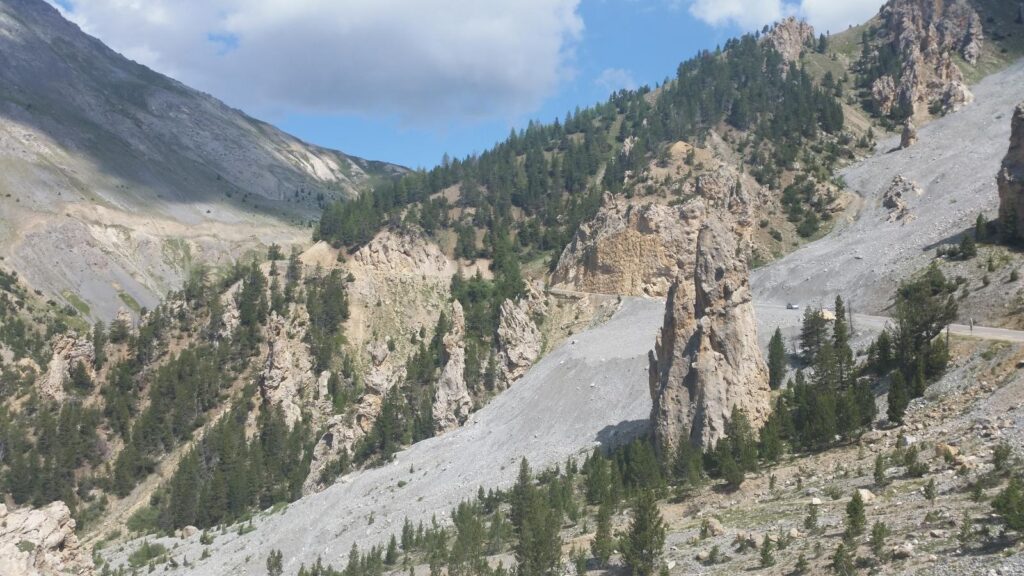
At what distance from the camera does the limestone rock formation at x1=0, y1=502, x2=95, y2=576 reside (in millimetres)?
23141

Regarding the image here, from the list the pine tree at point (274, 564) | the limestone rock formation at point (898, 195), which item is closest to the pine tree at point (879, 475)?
the pine tree at point (274, 564)

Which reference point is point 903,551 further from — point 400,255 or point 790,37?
point 790,37

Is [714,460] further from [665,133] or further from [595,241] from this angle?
[665,133]

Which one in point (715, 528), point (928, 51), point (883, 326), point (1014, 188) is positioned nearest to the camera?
point (715, 528)

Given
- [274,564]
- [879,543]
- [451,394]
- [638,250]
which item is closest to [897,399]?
[879,543]

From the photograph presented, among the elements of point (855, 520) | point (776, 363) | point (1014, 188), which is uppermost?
point (1014, 188)

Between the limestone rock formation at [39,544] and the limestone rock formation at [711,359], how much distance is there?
3516 centimetres

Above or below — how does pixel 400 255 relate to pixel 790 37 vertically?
below

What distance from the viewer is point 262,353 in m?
111

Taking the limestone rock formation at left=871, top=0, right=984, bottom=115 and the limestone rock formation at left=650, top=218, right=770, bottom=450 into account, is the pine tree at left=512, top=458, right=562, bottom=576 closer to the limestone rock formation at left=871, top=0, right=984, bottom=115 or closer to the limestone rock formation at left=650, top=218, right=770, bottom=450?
the limestone rock formation at left=650, top=218, right=770, bottom=450

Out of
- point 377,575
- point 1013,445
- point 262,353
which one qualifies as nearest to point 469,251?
point 262,353

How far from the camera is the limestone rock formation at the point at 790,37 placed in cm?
19125

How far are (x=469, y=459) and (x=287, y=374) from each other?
126ft

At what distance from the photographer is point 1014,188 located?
73.0m
